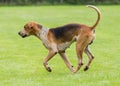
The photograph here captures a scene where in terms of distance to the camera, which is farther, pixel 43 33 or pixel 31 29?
pixel 31 29

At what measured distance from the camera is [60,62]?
14695 millimetres

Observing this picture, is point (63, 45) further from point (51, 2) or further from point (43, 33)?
point (51, 2)

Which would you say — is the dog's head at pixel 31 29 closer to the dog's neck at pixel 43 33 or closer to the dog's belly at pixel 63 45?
the dog's neck at pixel 43 33

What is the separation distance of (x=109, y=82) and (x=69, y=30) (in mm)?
2302

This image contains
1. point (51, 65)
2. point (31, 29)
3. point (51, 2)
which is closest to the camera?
point (31, 29)

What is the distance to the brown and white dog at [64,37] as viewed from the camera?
480 inches

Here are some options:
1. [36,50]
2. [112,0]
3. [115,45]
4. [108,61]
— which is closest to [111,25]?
[115,45]

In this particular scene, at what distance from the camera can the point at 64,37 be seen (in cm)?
1252

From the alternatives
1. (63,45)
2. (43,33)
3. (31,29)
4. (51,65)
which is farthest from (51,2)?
(63,45)

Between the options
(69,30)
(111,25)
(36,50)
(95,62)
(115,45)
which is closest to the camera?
(69,30)

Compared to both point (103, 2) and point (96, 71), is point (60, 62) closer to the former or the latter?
point (96, 71)

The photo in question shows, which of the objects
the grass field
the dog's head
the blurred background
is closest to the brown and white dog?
the dog's head

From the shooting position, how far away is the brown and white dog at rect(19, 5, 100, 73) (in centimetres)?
1219

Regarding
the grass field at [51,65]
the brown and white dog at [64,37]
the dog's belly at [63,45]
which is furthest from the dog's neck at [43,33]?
the grass field at [51,65]
